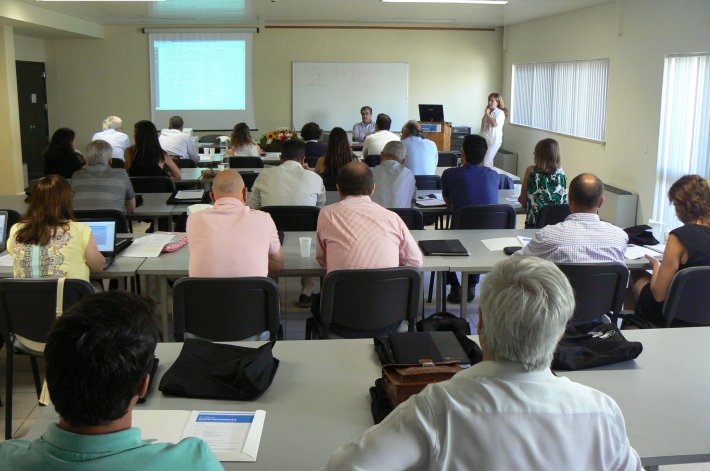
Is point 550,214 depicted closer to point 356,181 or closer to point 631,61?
point 356,181

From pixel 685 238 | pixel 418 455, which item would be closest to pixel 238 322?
pixel 418 455

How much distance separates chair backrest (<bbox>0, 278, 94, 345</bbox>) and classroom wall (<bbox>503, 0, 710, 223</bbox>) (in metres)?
6.14

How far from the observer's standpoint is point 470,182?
551cm

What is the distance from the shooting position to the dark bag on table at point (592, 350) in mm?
2367

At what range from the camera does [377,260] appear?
3.66m

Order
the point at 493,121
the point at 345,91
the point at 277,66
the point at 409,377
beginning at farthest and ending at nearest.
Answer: the point at 345,91, the point at 277,66, the point at 493,121, the point at 409,377

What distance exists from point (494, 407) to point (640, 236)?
3.27 metres

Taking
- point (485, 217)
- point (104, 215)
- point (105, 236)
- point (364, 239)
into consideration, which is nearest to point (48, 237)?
point (105, 236)

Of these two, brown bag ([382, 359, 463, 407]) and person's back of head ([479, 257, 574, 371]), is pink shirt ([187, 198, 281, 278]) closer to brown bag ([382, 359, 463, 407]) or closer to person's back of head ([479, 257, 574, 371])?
brown bag ([382, 359, 463, 407])

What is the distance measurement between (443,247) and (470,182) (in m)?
1.50

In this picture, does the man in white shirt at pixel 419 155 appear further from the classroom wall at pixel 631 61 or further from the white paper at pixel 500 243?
the white paper at pixel 500 243

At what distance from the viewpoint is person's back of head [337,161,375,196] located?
385 centimetres

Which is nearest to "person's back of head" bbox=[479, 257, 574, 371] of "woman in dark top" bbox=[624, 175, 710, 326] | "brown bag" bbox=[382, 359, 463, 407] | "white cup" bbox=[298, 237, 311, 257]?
"brown bag" bbox=[382, 359, 463, 407]

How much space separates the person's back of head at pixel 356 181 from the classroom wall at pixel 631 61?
4.61 m
